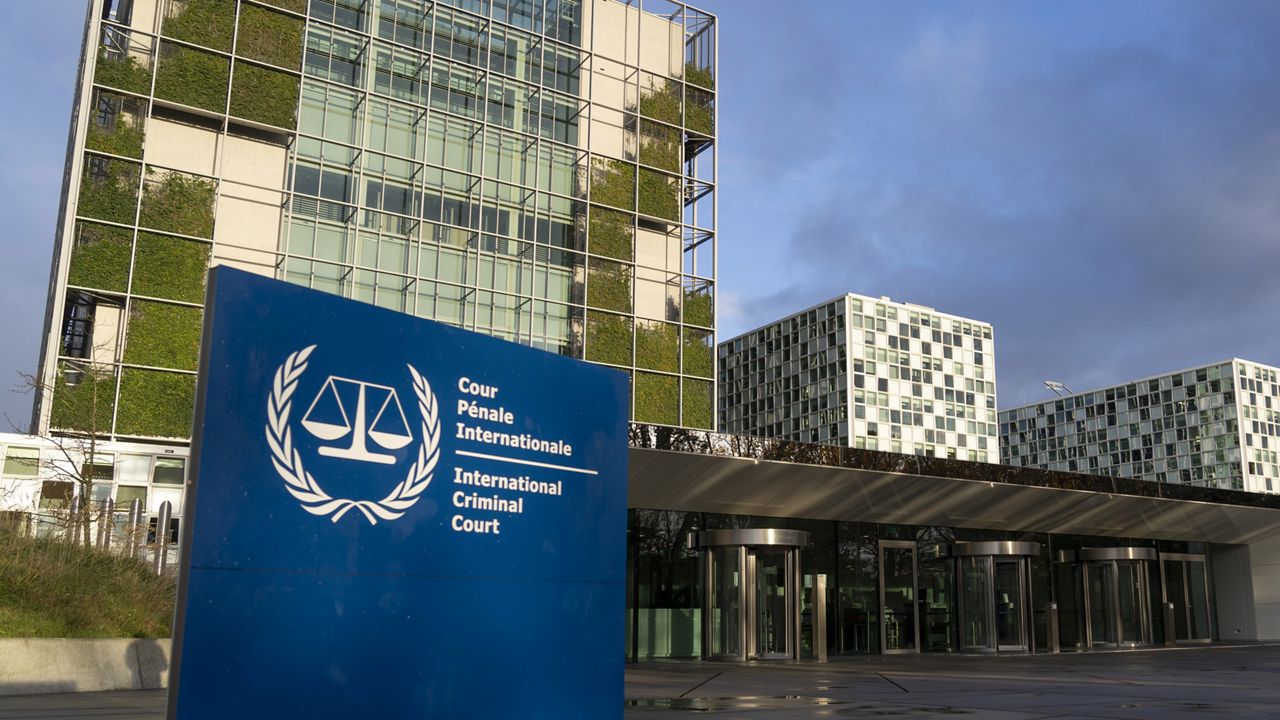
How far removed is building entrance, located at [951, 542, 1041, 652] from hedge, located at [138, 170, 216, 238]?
89.2 feet

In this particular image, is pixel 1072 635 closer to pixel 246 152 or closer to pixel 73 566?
pixel 73 566

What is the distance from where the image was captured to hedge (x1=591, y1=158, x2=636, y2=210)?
4794 cm

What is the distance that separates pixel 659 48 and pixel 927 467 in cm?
3081

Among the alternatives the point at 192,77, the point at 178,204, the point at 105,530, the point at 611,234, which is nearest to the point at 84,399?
the point at 178,204

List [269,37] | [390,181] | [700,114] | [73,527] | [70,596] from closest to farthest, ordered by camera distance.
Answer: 1. [70,596]
2. [73,527]
3. [269,37]
4. [390,181]
5. [700,114]

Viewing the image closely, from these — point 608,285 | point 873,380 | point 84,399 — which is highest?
point 873,380

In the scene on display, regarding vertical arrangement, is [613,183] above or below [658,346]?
above

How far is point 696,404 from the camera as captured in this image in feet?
164

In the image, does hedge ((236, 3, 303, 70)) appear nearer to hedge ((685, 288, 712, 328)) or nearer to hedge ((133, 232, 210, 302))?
hedge ((133, 232, 210, 302))

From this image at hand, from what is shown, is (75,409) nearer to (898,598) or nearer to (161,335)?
(161,335)

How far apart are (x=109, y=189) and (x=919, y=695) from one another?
33.8 metres

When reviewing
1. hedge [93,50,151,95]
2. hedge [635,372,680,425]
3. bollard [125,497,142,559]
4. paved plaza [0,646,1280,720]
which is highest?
hedge [93,50,151,95]

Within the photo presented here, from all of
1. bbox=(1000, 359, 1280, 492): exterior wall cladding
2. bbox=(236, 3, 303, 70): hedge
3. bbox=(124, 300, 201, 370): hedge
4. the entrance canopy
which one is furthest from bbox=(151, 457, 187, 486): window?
bbox=(1000, 359, 1280, 492): exterior wall cladding

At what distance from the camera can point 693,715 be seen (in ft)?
33.2
